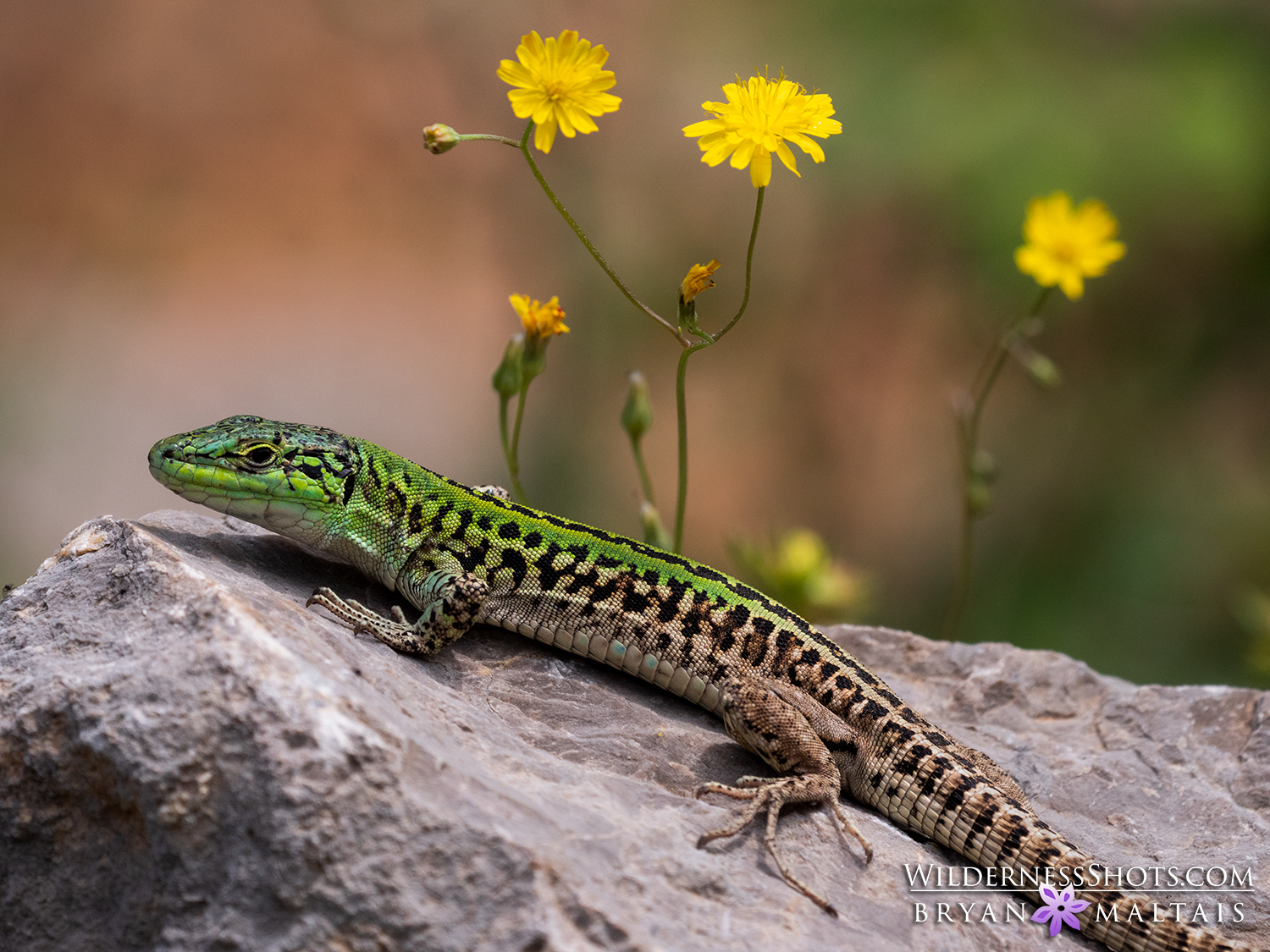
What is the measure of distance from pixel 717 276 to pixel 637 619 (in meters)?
7.70

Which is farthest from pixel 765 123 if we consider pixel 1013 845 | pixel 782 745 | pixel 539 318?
pixel 1013 845

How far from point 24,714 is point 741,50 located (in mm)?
11536

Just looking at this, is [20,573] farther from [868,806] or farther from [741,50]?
[741,50]

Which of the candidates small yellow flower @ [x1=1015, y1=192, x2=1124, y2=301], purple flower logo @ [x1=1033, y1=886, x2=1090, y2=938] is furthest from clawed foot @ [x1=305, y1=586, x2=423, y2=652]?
small yellow flower @ [x1=1015, y1=192, x2=1124, y2=301]

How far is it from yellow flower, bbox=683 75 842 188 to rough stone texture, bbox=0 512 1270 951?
8.25 feet

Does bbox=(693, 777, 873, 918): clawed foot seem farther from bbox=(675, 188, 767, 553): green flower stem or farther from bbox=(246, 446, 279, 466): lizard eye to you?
bbox=(246, 446, 279, 466): lizard eye

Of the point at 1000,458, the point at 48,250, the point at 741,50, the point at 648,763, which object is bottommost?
the point at 648,763

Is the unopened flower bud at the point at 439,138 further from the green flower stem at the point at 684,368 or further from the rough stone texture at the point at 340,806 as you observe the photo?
the rough stone texture at the point at 340,806

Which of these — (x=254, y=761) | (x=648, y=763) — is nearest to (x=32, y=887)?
(x=254, y=761)

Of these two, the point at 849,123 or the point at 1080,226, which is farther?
the point at 849,123

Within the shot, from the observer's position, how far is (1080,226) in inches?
255

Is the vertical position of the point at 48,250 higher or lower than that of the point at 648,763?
higher

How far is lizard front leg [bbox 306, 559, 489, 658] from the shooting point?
4840 millimetres

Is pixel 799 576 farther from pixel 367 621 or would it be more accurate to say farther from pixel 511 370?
pixel 367 621
